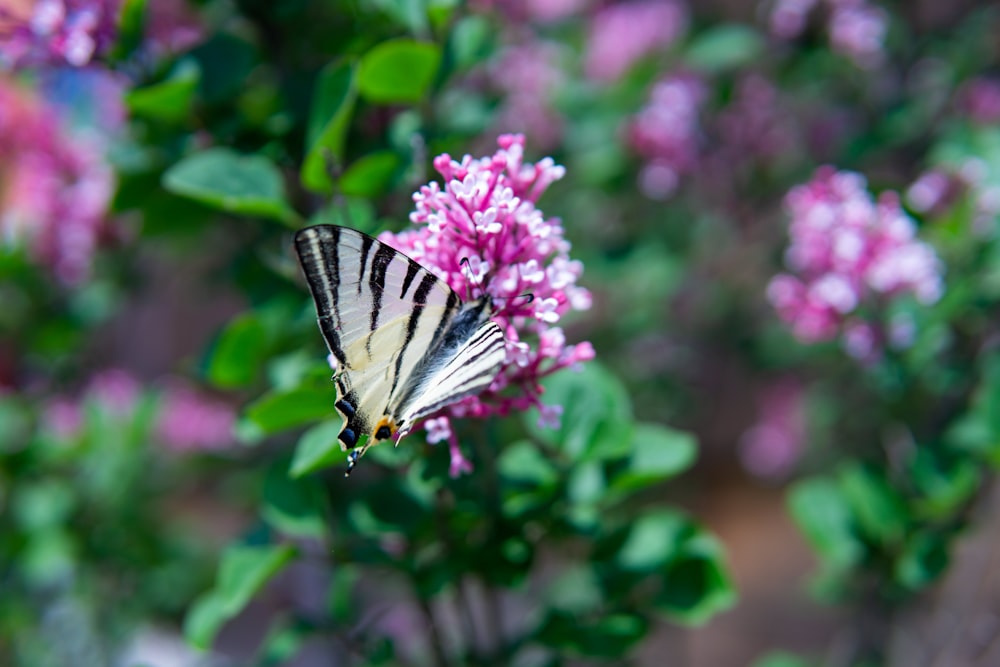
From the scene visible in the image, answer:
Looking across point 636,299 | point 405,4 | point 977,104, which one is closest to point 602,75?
point 636,299

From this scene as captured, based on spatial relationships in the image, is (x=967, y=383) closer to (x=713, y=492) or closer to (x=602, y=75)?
(x=602, y=75)

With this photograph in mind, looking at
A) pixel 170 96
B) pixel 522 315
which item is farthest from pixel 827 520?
pixel 170 96

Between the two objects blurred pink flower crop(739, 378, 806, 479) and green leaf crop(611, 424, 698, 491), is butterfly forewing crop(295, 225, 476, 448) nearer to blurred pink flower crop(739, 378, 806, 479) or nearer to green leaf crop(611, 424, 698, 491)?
green leaf crop(611, 424, 698, 491)

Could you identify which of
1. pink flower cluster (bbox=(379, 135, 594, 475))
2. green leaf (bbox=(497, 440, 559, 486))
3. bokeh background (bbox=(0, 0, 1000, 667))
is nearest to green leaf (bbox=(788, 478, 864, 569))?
bokeh background (bbox=(0, 0, 1000, 667))

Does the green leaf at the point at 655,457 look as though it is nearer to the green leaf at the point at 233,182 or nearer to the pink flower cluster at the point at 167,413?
the green leaf at the point at 233,182

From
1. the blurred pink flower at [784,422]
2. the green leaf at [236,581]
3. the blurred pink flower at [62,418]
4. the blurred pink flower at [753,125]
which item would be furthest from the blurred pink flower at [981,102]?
the blurred pink flower at [62,418]

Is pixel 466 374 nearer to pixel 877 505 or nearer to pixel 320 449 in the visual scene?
pixel 320 449
